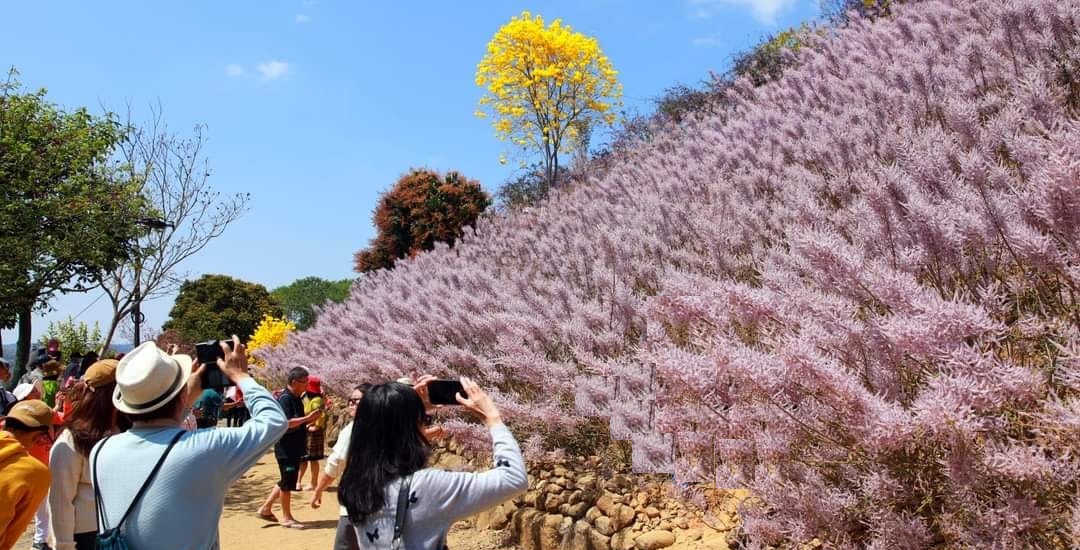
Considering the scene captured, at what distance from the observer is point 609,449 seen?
17.9ft

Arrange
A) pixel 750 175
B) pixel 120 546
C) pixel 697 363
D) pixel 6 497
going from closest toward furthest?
pixel 120 546 < pixel 6 497 < pixel 697 363 < pixel 750 175

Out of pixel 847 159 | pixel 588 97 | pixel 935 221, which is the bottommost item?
pixel 935 221

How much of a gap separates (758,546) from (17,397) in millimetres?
6551

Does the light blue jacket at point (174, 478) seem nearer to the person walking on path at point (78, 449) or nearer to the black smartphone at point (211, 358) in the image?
the black smartphone at point (211, 358)

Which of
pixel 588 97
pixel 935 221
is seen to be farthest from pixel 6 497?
pixel 588 97

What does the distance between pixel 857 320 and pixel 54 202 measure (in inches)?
550

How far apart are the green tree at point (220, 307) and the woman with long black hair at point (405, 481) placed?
89.5 feet

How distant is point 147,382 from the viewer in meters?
2.55

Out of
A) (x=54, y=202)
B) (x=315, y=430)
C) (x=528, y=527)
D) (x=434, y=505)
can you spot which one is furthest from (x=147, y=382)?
(x=54, y=202)

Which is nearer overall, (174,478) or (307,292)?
(174,478)

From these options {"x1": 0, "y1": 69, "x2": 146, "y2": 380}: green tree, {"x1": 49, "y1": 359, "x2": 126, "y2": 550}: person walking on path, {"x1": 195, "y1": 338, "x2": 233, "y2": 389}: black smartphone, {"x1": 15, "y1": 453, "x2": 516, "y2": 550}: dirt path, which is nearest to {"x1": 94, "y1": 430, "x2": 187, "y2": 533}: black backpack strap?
{"x1": 195, "y1": 338, "x2": 233, "y2": 389}: black smartphone

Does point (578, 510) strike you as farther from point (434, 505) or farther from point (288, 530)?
point (288, 530)

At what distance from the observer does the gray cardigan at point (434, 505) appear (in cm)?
223

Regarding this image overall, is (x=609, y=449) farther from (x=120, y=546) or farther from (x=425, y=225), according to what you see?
(x=425, y=225)
